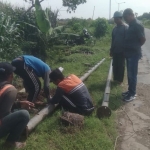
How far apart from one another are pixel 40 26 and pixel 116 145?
8.47 metres

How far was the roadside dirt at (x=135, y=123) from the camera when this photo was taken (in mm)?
4438

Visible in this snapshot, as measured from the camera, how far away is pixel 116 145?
4.35 meters

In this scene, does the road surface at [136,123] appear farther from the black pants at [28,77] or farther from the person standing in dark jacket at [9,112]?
the black pants at [28,77]

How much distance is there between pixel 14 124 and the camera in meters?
3.81


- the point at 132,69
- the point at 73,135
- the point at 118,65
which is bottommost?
the point at 73,135

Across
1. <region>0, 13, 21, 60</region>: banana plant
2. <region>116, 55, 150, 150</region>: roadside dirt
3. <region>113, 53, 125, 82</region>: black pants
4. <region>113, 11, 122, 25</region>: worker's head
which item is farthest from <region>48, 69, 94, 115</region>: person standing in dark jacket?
<region>0, 13, 21, 60</region>: banana plant

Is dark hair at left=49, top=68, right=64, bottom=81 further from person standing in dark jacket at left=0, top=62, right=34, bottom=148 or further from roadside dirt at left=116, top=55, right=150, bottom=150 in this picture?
roadside dirt at left=116, top=55, right=150, bottom=150

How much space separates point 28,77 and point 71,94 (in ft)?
3.11

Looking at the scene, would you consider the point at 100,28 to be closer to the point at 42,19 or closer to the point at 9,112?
the point at 42,19

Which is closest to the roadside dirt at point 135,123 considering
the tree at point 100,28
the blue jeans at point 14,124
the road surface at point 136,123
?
the road surface at point 136,123

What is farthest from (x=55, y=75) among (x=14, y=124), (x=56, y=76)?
(x=14, y=124)

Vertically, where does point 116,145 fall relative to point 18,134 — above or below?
below

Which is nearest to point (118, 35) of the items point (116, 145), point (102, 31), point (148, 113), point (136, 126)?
point (148, 113)

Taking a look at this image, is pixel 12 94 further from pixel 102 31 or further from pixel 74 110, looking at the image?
pixel 102 31
